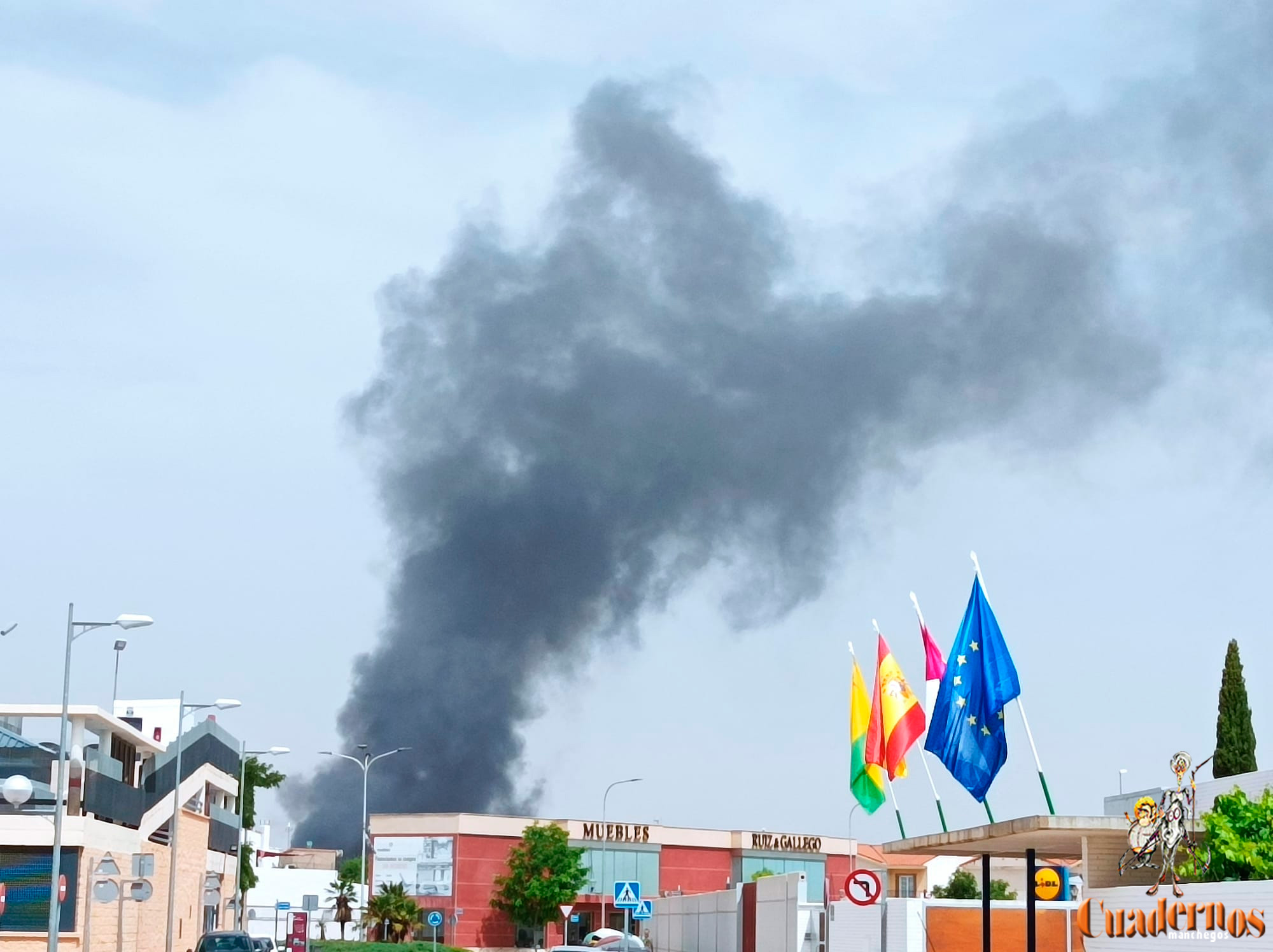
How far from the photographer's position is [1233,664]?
44875 millimetres

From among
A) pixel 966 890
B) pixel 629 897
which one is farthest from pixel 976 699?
pixel 966 890

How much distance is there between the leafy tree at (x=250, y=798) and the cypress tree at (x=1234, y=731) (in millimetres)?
62370

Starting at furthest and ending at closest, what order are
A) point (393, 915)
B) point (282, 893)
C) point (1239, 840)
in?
point (282, 893), point (393, 915), point (1239, 840)

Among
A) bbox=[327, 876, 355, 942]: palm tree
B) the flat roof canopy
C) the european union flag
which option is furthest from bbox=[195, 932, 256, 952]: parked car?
bbox=[327, 876, 355, 942]: palm tree

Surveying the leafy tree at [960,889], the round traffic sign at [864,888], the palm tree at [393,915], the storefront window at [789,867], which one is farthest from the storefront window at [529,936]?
the round traffic sign at [864,888]

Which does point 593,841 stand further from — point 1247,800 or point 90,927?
point 1247,800

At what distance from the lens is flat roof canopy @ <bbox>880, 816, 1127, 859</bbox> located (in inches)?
1061

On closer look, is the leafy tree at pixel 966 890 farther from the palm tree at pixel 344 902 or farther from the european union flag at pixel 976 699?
the european union flag at pixel 976 699

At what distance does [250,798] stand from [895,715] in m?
73.1

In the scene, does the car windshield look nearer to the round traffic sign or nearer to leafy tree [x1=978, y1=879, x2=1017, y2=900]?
the round traffic sign

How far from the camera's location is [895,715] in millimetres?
43062

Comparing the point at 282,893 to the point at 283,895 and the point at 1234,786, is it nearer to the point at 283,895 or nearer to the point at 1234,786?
the point at 283,895

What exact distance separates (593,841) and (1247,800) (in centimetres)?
9644

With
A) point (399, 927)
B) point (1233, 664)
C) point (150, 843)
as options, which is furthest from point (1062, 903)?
point (399, 927)
